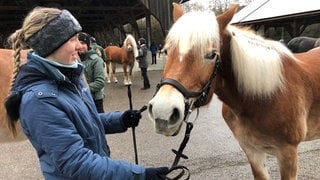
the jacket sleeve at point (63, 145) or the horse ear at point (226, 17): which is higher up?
the horse ear at point (226, 17)

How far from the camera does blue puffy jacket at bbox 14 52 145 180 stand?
1.55 m

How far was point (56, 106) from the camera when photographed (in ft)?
5.30

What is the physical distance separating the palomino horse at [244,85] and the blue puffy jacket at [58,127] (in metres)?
0.41

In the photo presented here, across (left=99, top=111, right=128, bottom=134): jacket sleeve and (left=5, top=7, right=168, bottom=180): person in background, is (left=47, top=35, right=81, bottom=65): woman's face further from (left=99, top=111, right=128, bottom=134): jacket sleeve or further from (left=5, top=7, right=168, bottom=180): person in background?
(left=99, top=111, right=128, bottom=134): jacket sleeve

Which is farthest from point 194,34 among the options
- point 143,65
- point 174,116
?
point 143,65

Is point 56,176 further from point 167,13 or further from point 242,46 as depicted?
point 167,13

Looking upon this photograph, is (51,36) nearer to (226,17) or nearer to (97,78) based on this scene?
(226,17)

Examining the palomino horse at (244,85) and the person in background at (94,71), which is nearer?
the palomino horse at (244,85)

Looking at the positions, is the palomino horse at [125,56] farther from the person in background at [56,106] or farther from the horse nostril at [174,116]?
the person in background at [56,106]

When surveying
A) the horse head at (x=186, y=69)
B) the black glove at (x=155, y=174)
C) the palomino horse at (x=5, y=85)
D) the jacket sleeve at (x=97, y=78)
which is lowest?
the jacket sleeve at (x=97, y=78)

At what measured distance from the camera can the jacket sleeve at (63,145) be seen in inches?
60.9

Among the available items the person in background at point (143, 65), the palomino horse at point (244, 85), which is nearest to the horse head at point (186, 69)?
the palomino horse at point (244, 85)

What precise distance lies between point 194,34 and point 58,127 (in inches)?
40.0

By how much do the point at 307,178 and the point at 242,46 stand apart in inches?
93.7
